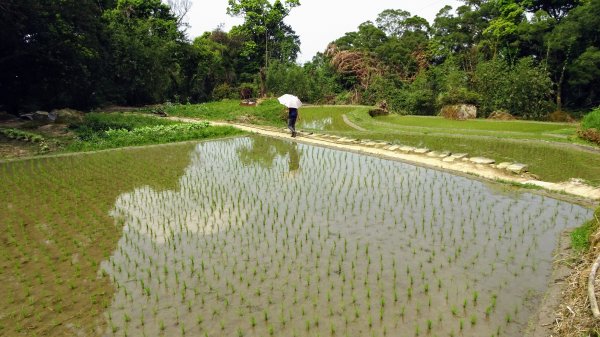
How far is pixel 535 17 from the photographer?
23.3m

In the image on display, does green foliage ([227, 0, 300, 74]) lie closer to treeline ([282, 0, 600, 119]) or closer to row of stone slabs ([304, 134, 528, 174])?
treeline ([282, 0, 600, 119])

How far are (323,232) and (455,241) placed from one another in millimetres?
1978

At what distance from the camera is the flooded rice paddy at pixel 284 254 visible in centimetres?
392

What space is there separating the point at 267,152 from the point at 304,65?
3007 centimetres

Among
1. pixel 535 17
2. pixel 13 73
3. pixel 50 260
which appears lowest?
pixel 50 260

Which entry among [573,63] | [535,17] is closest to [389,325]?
[573,63]

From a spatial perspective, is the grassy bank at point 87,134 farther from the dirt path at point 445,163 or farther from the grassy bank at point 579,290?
the grassy bank at point 579,290

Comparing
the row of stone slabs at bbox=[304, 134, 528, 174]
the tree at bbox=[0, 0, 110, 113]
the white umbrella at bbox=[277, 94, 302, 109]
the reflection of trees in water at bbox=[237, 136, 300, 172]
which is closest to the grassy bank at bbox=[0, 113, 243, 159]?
the tree at bbox=[0, 0, 110, 113]

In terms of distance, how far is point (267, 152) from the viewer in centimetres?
1280

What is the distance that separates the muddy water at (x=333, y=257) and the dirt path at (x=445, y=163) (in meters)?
0.73

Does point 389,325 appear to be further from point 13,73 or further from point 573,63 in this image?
Result: point 573,63

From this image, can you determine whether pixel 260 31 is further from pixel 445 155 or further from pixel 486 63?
pixel 445 155

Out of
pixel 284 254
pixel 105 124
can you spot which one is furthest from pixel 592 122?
pixel 105 124

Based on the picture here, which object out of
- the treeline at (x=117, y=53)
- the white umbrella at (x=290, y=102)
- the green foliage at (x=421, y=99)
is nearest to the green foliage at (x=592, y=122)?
the white umbrella at (x=290, y=102)
